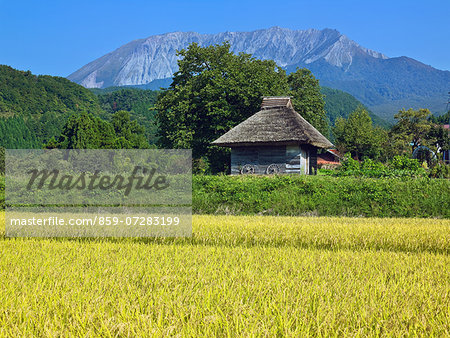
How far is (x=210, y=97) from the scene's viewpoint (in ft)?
104

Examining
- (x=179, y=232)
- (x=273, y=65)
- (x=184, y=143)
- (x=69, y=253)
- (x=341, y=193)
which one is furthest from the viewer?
(x=273, y=65)

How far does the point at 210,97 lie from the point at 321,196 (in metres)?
17.7

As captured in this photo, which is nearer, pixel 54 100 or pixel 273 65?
pixel 273 65

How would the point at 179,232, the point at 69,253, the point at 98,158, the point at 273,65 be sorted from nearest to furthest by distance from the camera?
the point at 69,253, the point at 179,232, the point at 273,65, the point at 98,158

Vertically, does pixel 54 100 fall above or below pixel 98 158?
above

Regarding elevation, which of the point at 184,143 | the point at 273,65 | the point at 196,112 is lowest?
the point at 184,143

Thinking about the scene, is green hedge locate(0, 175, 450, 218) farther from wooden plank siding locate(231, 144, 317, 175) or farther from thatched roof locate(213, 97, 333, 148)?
wooden plank siding locate(231, 144, 317, 175)

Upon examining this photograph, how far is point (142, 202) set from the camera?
55.3ft

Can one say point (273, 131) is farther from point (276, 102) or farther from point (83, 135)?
point (83, 135)

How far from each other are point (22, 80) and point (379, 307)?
110 metres

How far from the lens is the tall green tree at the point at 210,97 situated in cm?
3145

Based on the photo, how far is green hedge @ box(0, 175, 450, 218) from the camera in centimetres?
1523

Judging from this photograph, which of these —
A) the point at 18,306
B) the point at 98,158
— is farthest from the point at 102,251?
the point at 98,158

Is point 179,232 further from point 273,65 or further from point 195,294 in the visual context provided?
point 273,65
